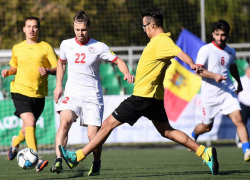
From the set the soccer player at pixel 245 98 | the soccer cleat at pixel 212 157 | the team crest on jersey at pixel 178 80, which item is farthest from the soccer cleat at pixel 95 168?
the soccer player at pixel 245 98

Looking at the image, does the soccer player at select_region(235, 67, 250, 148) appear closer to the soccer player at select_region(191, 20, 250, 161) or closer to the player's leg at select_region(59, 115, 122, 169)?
the soccer player at select_region(191, 20, 250, 161)

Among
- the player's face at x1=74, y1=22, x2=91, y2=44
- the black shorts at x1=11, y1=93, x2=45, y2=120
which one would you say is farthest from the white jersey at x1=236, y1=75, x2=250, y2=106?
the player's face at x1=74, y1=22, x2=91, y2=44

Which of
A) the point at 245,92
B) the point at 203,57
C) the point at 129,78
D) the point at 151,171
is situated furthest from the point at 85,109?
the point at 245,92

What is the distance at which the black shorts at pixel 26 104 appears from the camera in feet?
25.3

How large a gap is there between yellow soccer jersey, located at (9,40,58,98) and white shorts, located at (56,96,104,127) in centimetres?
103

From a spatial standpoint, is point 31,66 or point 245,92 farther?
point 245,92

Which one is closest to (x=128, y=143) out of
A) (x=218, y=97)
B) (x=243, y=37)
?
(x=218, y=97)

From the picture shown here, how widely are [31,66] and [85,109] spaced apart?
4.63ft

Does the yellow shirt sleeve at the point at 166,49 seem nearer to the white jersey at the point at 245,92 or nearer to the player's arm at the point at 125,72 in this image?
the player's arm at the point at 125,72

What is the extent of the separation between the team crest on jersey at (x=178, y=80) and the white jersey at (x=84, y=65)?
6896 millimetres

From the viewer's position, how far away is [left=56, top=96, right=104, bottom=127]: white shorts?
22.9 ft

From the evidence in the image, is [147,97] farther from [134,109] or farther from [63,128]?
[63,128]

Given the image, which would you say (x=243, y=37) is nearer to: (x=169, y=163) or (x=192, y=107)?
(x=192, y=107)

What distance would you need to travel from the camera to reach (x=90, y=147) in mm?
6449
